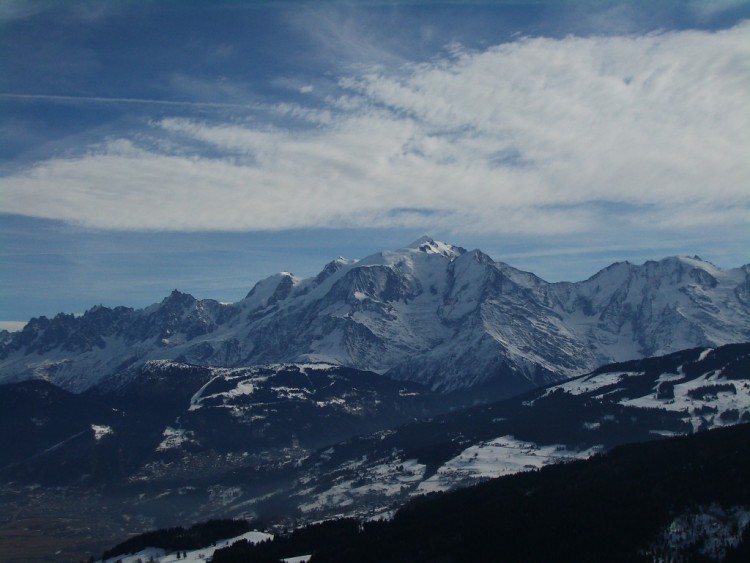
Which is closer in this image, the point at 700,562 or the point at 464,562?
the point at 700,562

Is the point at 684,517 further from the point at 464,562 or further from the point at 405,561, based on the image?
the point at 405,561

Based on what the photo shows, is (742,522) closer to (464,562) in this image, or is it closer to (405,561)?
(464,562)

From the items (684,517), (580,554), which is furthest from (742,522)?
(580,554)

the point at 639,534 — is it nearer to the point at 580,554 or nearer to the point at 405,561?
the point at 580,554

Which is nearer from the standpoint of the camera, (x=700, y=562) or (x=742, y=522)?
(x=700, y=562)

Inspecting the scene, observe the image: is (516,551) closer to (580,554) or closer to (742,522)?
(580,554)

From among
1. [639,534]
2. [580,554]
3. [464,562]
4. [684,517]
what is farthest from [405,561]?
[684,517]
